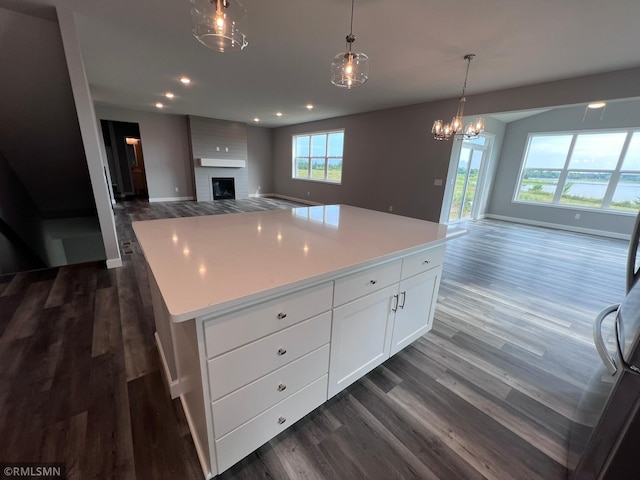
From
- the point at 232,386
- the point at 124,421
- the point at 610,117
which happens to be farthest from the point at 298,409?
the point at 610,117

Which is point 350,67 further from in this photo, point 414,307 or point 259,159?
point 259,159

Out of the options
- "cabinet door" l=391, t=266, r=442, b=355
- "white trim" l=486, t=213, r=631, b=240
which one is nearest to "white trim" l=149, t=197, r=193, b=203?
"cabinet door" l=391, t=266, r=442, b=355

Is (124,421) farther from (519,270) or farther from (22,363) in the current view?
(519,270)

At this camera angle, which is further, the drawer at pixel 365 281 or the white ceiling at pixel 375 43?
the white ceiling at pixel 375 43

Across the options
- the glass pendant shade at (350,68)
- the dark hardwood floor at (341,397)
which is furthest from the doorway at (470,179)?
the glass pendant shade at (350,68)

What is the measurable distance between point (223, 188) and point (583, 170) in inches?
391

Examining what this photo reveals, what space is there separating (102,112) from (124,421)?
26.4 ft

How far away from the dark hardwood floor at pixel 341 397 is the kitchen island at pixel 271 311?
147mm

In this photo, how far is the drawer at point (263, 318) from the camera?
836 millimetres

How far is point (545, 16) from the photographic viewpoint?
2.14 m

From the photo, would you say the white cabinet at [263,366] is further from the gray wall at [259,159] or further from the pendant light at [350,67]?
the gray wall at [259,159]

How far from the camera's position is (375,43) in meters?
2.72

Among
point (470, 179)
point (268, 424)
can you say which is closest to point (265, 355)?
point (268, 424)

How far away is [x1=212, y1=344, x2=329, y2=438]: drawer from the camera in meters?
0.95
